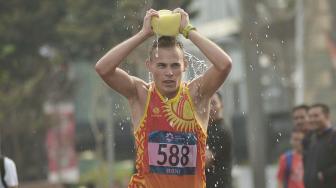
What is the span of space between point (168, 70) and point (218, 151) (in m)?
2.76

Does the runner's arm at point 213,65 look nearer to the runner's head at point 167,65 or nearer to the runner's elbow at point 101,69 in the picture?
the runner's head at point 167,65

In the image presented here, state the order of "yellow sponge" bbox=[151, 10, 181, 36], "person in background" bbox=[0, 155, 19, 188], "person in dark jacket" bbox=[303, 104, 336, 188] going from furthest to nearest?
"person in dark jacket" bbox=[303, 104, 336, 188]
"person in background" bbox=[0, 155, 19, 188]
"yellow sponge" bbox=[151, 10, 181, 36]

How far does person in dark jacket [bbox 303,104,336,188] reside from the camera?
12.3 meters

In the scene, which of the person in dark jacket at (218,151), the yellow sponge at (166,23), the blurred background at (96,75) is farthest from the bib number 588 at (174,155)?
the blurred background at (96,75)

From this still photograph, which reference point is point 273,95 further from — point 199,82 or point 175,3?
point 199,82

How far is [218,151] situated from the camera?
10.5 meters

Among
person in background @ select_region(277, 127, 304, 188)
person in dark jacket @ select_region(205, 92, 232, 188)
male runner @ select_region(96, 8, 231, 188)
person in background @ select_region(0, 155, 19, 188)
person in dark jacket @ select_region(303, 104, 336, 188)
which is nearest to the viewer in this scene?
male runner @ select_region(96, 8, 231, 188)

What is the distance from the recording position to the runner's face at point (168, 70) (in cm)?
788

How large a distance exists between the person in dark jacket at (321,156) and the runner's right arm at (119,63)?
4.64 metres

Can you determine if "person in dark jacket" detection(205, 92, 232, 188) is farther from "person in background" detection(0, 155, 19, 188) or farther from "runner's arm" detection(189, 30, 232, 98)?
"runner's arm" detection(189, 30, 232, 98)

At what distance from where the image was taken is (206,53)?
7.77 meters

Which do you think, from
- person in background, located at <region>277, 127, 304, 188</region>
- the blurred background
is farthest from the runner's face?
the blurred background

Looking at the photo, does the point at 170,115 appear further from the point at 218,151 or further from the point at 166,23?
the point at 218,151

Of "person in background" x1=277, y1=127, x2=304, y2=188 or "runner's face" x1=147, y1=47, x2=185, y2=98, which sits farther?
"person in background" x1=277, y1=127, x2=304, y2=188
